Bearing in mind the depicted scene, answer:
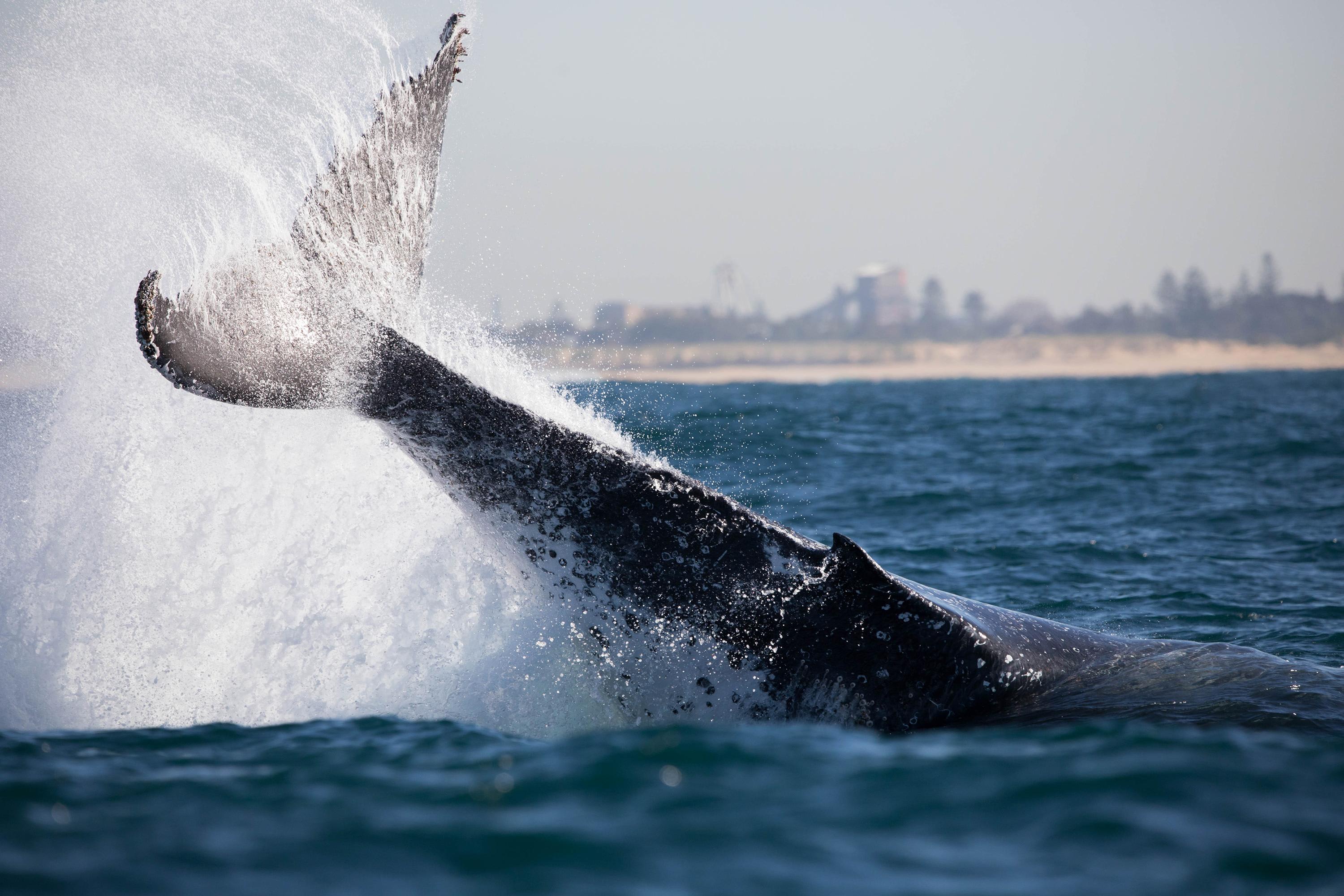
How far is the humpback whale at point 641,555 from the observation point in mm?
5070

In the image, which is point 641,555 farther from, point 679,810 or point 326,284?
Result: point 326,284

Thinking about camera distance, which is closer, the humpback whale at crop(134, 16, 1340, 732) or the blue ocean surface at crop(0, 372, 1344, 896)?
the blue ocean surface at crop(0, 372, 1344, 896)

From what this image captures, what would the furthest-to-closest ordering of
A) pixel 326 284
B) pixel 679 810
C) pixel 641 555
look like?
pixel 326 284 → pixel 641 555 → pixel 679 810

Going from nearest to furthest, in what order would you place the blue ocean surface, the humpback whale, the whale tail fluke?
1. the blue ocean surface
2. the whale tail fluke
3. the humpback whale

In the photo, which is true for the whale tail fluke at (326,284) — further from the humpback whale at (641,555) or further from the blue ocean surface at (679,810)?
the blue ocean surface at (679,810)

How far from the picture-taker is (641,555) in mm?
5199

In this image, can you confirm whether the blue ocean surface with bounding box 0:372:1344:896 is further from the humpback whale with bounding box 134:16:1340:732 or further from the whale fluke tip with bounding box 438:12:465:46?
the whale fluke tip with bounding box 438:12:465:46

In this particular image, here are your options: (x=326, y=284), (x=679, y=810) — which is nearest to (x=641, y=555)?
(x=679, y=810)

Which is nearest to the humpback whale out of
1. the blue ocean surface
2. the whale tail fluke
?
the whale tail fluke

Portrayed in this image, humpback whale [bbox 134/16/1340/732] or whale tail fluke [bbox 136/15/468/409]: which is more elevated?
whale tail fluke [bbox 136/15/468/409]

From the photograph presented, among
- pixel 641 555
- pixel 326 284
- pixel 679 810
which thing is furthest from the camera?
pixel 326 284

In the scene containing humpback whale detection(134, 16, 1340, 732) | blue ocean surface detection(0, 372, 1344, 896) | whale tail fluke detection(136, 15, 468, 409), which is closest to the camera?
blue ocean surface detection(0, 372, 1344, 896)

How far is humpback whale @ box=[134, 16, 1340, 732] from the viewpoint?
16.6ft

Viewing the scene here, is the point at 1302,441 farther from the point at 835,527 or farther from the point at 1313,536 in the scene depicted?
the point at 835,527
